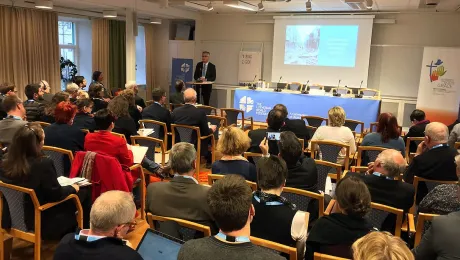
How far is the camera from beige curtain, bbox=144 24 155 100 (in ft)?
39.4

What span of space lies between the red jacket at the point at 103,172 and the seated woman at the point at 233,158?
0.80 metres

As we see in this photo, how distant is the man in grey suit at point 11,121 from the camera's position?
4117 millimetres

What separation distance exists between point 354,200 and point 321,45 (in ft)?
28.3

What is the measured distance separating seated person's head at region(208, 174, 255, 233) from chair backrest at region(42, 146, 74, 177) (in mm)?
2341

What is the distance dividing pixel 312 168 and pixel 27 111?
422 centimetres

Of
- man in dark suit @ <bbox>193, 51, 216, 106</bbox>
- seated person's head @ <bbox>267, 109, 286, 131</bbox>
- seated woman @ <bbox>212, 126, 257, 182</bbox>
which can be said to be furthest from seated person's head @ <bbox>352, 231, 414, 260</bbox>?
man in dark suit @ <bbox>193, 51, 216, 106</bbox>

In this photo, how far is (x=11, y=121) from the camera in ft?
13.8

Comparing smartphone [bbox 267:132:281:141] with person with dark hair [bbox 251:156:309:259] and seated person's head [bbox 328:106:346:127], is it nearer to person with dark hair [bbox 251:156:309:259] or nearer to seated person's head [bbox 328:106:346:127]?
seated person's head [bbox 328:106:346:127]

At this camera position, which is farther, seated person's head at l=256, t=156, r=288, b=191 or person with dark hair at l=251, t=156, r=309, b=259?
seated person's head at l=256, t=156, r=288, b=191

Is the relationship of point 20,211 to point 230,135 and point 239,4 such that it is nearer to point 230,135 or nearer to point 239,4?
point 230,135

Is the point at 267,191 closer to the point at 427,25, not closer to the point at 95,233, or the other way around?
the point at 95,233

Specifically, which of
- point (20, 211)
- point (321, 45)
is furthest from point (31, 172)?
point (321, 45)

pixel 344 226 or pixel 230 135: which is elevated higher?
pixel 230 135

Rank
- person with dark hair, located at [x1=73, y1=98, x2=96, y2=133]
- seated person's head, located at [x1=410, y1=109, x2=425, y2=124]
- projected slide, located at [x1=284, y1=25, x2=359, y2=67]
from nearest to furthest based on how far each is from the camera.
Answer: person with dark hair, located at [x1=73, y1=98, x2=96, y2=133]
seated person's head, located at [x1=410, y1=109, x2=425, y2=124]
projected slide, located at [x1=284, y1=25, x2=359, y2=67]
